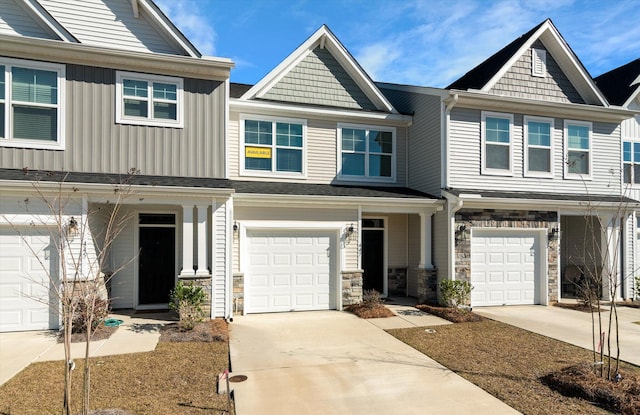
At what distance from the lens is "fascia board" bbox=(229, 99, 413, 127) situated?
11.5 metres

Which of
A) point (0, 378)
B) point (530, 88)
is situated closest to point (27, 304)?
point (0, 378)

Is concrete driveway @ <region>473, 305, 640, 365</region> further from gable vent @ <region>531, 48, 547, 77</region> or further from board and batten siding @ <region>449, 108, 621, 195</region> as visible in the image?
gable vent @ <region>531, 48, 547, 77</region>

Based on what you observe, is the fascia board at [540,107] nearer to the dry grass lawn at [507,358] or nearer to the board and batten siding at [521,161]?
the board and batten siding at [521,161]

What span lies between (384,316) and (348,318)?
2.98 ft

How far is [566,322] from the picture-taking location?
9727mm

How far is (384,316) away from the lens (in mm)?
10008

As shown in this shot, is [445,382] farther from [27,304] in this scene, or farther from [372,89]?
[372,89]

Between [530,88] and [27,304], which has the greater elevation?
[530,88]

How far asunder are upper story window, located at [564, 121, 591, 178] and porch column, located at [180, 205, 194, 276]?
11.3 m

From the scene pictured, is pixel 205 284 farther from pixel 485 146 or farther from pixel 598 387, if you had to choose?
pixel 485 146

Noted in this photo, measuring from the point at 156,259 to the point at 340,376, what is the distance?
6746 millimetres

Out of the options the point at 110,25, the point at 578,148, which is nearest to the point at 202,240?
the point at 110,25

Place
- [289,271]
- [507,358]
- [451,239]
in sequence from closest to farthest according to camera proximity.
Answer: [507,358], [289,271], [451,239]

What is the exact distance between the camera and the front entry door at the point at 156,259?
10.6 meters
